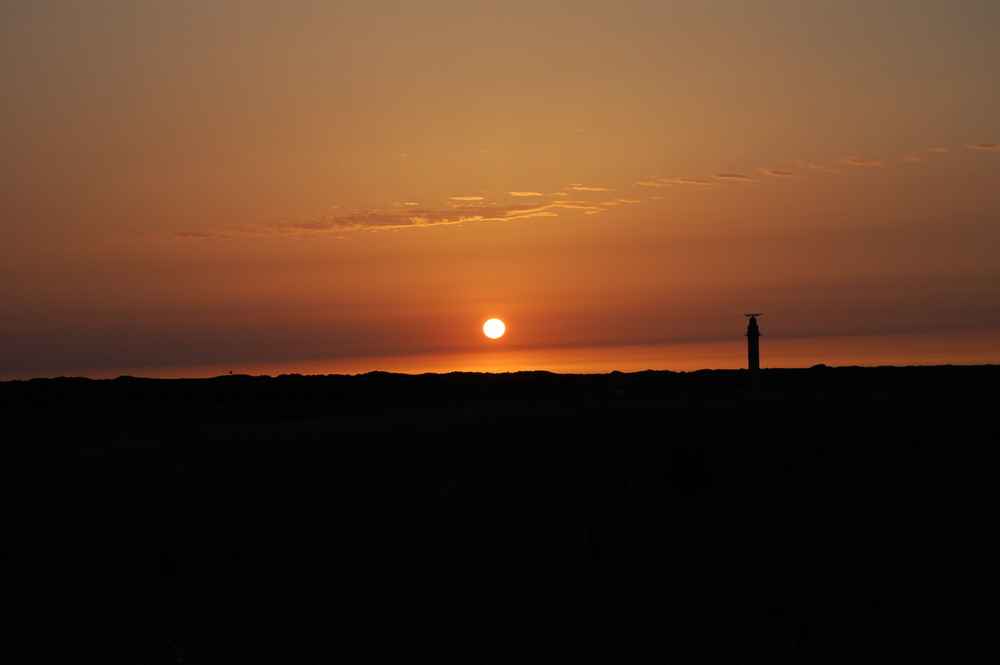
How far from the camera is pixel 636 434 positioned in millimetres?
40656

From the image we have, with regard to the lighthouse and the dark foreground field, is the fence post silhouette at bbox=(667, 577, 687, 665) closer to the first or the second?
the dark foreground field

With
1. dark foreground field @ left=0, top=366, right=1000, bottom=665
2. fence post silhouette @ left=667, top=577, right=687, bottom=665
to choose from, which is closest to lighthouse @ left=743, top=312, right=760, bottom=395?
dark foreground field @ left=0, top=366, right=1000, bottom=665

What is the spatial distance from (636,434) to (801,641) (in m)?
30.8

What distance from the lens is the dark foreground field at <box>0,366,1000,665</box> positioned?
45.5 ft

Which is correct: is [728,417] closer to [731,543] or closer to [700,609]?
[731,543]

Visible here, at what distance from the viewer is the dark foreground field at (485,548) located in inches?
547

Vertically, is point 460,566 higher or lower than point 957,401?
lower

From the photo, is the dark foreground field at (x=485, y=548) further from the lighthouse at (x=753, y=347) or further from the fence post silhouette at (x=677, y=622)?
the lighthouse at (x=753, y=347)

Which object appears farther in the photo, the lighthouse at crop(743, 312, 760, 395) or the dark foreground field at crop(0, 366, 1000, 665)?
the lighthouse at crop(743, 312, 760, 395)

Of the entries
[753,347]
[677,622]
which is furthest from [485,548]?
[753,347]

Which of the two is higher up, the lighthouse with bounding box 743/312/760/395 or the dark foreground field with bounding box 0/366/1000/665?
the lighthouse with bounding box 743/312/760/395

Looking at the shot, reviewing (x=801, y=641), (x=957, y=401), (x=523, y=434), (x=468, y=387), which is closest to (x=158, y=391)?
(x=468, y=387)

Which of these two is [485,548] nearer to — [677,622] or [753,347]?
[677,622]

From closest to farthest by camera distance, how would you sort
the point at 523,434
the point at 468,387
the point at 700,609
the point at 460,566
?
the point at 700,609, the point at 460,566, the point at 523,434, the point at 468,387
